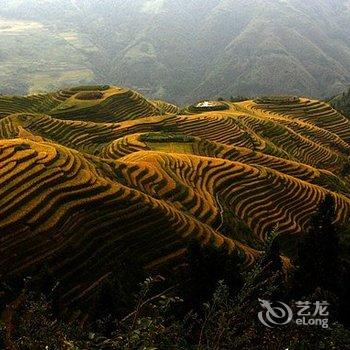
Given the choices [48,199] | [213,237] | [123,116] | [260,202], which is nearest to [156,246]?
[213,237]

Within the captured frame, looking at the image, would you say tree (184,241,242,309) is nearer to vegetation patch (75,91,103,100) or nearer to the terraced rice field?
the terraced rice field

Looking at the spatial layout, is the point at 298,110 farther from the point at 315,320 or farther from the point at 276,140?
the point at 315,320

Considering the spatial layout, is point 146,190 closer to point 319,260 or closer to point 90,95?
point 319,260

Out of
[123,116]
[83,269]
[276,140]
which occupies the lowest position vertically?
[123,116]

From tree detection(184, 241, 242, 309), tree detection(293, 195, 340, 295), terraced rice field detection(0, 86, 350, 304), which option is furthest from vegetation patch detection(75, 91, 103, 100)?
tree detection(184, 241, 242, 309)

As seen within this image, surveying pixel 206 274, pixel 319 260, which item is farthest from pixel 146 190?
pixel 206 274

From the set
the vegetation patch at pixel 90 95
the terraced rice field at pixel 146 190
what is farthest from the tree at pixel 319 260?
the vegetation patch at pixel 90 95

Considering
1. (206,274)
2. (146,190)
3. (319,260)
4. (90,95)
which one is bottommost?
(90,95)

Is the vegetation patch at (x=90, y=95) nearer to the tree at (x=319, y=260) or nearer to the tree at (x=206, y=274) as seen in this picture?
the tree at (x=319, y=260)
